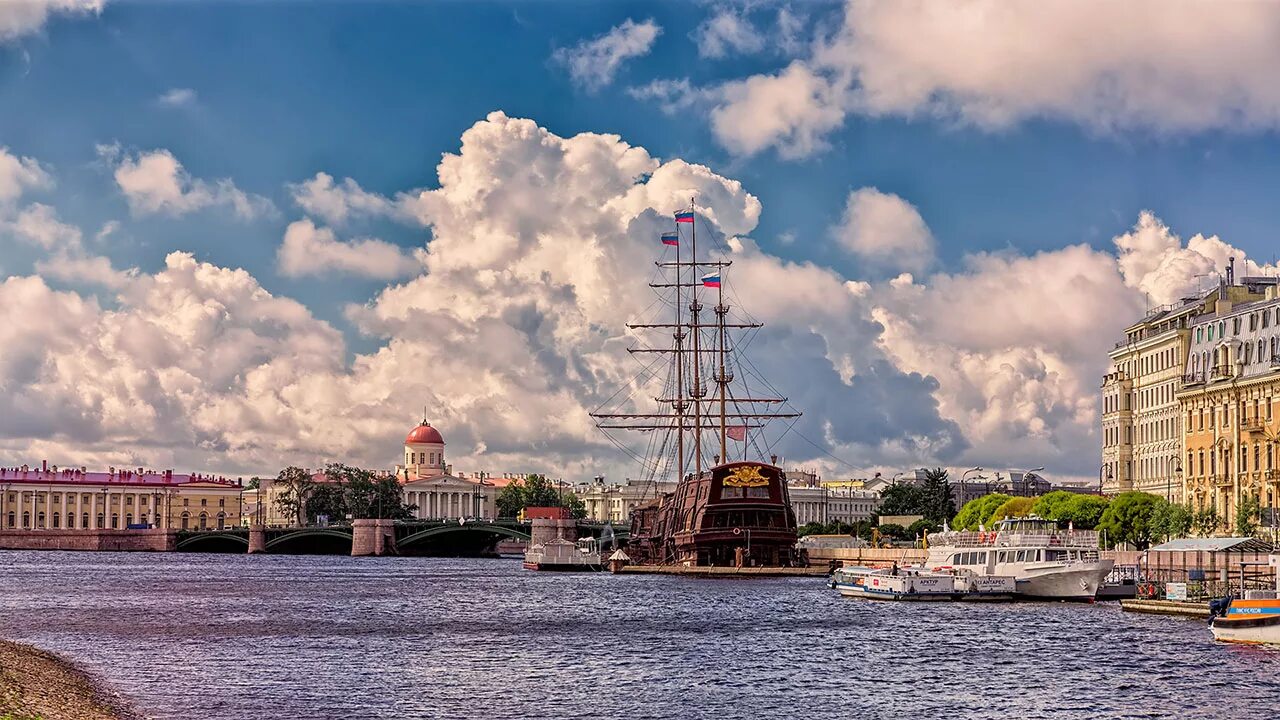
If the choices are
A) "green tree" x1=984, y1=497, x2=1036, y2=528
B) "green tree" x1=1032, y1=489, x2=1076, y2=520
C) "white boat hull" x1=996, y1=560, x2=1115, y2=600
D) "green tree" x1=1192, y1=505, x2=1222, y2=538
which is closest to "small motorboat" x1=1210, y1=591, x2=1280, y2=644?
"white boat hull" x1=996, y1=560, x2=1115, y2=600

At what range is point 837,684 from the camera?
168ft

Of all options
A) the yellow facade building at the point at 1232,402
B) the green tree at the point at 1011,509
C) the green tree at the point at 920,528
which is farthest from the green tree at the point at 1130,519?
the green tree at the point at 920,528

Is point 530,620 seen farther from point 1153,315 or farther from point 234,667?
point 1153,315

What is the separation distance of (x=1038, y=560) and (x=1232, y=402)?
33084 millimetres

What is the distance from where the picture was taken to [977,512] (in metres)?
154

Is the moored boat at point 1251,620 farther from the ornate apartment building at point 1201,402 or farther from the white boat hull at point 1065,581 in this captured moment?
the ornate apartment building at point 1201,402

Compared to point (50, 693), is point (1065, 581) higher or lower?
higher

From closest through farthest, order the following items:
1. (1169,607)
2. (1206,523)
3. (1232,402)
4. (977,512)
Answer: (1169,607), (1206,523), (1232,402), (977,512)

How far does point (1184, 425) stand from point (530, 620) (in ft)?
204

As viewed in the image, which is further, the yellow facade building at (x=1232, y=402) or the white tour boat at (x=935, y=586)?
the yellow facade building at (x=1232, y=402)

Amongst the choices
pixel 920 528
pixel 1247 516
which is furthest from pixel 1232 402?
pixel 920 528

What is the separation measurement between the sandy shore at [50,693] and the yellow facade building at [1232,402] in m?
75.9

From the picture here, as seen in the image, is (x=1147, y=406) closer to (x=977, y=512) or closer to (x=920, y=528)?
(x=977, y=512)

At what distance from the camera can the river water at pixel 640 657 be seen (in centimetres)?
4591
